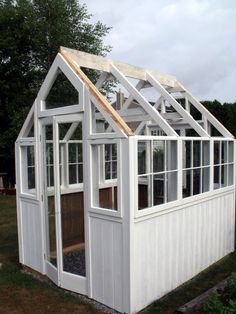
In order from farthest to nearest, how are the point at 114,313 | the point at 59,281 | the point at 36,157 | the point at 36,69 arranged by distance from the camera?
1. the point at 36,69
2. the point at 36,157
3. the point at 59,281
4. the point at 114,313

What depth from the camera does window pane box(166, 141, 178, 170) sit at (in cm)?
444

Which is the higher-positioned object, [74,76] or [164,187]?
[74,76]

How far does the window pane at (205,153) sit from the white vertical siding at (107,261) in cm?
208

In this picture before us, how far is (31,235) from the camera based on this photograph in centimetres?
534

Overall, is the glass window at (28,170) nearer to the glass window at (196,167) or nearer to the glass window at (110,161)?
the glass window at (110,161)

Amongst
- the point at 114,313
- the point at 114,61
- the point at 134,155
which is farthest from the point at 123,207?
the point at 114,61

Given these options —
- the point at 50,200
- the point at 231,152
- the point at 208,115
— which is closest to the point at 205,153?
the point at 231,152

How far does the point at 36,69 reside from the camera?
1445 centimetres

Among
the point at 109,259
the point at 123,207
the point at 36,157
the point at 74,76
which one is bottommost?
the point at 109,259

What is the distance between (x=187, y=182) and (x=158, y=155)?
899mm

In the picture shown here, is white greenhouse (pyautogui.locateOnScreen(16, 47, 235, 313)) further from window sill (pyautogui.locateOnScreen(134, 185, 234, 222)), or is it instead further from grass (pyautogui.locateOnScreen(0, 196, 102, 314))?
grass (pyautogui.locateOnScreen(0, 196, 102, 314))

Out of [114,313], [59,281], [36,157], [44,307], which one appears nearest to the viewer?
[114,313]

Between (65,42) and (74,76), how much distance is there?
9.74m

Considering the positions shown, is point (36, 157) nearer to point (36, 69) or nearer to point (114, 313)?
point (114, 313)
